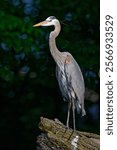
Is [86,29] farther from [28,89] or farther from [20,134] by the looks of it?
[20,134]

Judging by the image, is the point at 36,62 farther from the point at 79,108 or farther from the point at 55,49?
the point at 55,49

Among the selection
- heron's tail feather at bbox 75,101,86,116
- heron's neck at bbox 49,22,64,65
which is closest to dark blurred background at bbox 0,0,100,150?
heron's tail feather at bbox 75,101,86,116

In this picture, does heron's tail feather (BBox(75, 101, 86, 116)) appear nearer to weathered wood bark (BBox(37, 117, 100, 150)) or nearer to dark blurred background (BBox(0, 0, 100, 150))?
weathered wood bark (BBox(37, 117, 100, 150))

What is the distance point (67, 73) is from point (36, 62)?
3239mm

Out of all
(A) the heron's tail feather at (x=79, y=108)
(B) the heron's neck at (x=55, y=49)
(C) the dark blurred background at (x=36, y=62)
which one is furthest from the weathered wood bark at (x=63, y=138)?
(C) the dark blurred background at (x=36, y=62)

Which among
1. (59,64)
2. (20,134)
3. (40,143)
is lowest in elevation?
(20,134)

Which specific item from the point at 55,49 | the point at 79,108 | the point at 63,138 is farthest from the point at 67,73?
the point at 63,138

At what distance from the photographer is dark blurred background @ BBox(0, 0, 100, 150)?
29.1 feet

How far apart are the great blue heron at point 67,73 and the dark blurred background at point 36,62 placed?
6.81ft

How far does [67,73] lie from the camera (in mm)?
6285

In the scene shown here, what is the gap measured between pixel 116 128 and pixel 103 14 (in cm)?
84

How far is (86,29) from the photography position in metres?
9.80

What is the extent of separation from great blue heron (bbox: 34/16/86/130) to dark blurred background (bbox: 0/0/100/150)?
6.81ft

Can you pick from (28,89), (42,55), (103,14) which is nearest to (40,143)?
(103,14)
